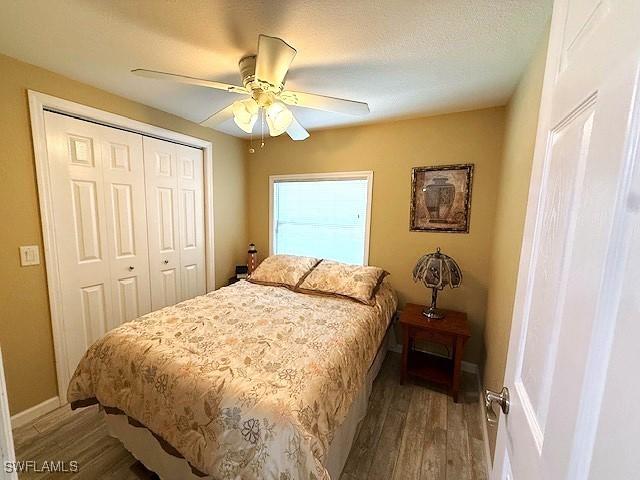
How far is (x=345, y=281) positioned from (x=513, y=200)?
4.48 feet

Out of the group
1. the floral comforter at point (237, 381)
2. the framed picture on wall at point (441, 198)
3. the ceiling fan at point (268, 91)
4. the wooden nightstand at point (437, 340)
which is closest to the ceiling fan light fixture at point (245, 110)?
the ceiling fan at point (268, 91)

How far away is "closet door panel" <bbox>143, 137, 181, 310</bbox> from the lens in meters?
2.38

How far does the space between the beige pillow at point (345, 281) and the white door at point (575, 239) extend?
1.53 metres

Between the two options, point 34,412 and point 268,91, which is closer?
point 268,91

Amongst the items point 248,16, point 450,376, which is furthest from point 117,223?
point 450,376

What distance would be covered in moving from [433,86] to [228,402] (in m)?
2.27

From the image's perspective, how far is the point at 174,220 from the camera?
2594 mm

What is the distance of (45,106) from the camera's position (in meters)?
1.73

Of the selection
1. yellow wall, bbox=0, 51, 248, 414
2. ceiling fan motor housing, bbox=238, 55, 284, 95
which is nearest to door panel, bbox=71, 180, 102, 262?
yellow wall, bbox=0, 51, 248, 414

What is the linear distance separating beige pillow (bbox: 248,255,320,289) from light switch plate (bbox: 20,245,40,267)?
156cm

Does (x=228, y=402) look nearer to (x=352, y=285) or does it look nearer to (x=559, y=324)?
(x=559, y=324)

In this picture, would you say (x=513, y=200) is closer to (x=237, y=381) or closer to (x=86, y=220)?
(x=237, y=381)

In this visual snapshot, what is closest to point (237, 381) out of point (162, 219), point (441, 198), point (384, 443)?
point (384, 443)

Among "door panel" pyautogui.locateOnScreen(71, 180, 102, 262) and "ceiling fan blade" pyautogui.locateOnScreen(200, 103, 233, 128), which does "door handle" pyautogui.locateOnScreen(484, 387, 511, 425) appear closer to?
"ceiling fan blade" pyautogui.locateOnScreen(200, 103, 233, 128)
